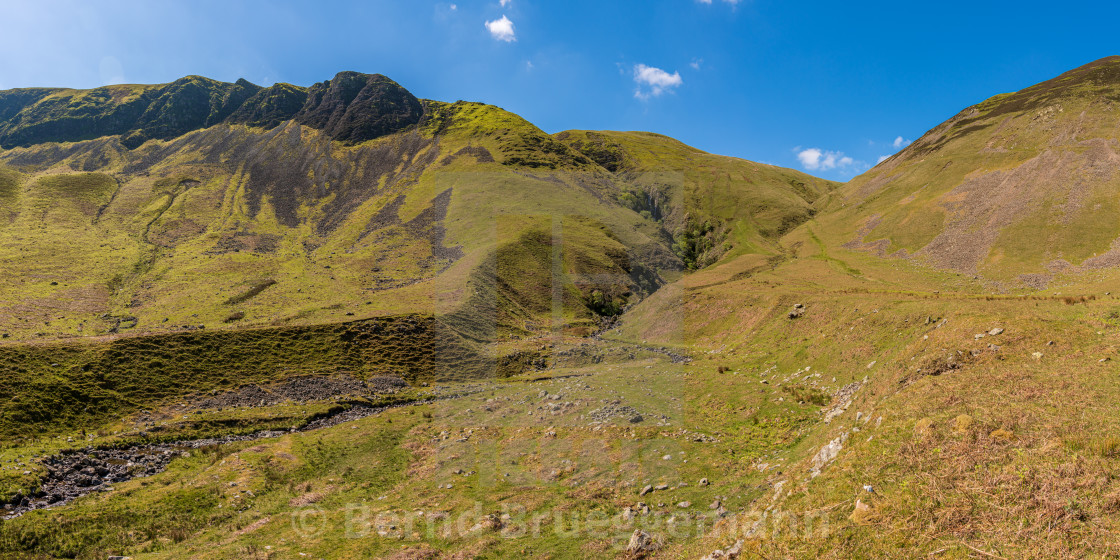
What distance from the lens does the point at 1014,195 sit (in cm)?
8888

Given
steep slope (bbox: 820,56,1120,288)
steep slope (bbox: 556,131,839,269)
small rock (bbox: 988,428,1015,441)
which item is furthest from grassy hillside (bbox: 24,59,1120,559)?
steep slope (bbox: 556,131,839,269)

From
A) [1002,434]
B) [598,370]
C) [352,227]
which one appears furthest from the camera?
[352,227]

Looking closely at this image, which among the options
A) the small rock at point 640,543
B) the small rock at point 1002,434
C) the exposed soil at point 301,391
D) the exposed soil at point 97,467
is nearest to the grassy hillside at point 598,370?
the small rock at point 640,543

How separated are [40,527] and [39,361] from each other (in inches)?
1192

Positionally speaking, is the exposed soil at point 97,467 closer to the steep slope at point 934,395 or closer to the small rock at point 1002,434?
the steep slope at point 934,395

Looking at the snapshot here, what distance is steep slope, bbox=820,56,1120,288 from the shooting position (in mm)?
72375

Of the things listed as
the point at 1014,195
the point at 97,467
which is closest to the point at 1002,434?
the point at 97,467

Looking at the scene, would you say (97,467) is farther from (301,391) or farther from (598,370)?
(598,370)

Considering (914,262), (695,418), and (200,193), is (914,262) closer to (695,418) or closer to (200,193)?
(695,418)

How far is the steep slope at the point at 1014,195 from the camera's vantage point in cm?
7238

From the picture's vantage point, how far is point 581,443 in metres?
26.5

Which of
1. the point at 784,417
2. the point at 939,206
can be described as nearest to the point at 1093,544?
the point at 784,417

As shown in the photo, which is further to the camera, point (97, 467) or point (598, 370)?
point (598, 370)

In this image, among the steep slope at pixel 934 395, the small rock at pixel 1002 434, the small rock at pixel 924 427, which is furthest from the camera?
the small rock at pixel 924 427
